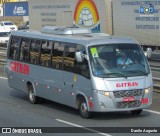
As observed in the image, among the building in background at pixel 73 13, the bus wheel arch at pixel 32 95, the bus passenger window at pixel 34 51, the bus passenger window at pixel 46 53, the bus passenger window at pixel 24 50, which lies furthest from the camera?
Result: the building in background at pixel 73 13

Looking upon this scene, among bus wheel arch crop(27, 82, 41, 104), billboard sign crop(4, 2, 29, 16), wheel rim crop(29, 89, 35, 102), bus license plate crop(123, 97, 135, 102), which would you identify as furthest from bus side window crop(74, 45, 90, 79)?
billboard sign crop(4, 2, 29, 16)

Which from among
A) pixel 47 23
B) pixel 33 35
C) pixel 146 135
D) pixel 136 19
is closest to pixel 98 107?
pixel 146 135

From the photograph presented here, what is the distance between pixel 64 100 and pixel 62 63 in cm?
101

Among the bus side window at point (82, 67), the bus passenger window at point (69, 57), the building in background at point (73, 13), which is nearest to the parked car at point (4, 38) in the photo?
the building in background at point (73, 13)

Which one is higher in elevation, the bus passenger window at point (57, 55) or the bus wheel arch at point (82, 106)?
the bus passenger window at point (57, 55)

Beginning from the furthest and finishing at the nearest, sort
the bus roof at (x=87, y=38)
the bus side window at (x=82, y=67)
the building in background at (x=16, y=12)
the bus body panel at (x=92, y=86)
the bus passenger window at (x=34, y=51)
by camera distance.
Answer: the building in background at (x=16, y=12)
the bus passenger window at (x=34, y=51)
the bus roof at (x=87, y=38)
the bus side window at (x=82, y=67)
the bus body panel at (x=92, y=86)

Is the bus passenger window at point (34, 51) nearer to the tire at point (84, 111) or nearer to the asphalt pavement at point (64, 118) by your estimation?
the asphalt pavement at point (64, 118)

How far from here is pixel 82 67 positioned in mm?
13445

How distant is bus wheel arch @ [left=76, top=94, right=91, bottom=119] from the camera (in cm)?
1334

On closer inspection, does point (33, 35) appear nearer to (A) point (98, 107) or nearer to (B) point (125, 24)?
(A) point (98, 107)

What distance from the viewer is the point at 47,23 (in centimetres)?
3934

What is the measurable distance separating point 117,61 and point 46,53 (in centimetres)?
289

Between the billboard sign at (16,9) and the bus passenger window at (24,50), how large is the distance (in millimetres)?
62206

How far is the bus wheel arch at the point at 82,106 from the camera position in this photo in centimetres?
1334
